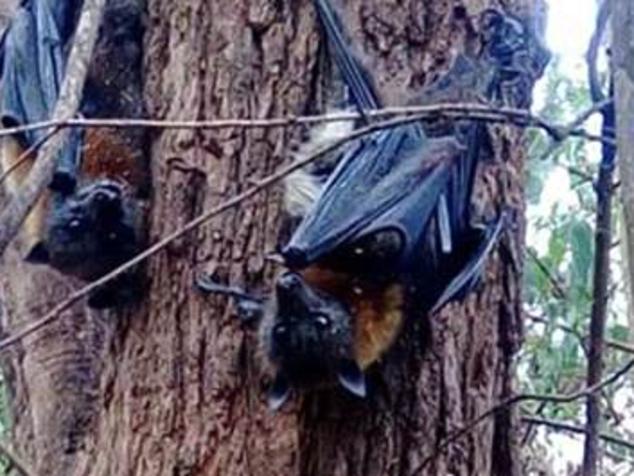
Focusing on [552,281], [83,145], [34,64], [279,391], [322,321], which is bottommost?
[279,391]

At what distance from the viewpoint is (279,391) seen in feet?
7.39

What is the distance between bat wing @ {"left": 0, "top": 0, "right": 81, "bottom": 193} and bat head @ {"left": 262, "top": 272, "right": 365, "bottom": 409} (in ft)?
1.71

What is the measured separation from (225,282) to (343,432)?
0.29 meters

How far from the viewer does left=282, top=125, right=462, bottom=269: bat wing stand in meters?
2.20

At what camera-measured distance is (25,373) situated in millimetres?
3131

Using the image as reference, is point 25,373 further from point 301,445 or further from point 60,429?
point 301,445

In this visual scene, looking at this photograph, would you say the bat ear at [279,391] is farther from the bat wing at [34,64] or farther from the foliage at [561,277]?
the foliage at [561,277]

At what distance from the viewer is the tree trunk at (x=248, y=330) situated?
7.59ft

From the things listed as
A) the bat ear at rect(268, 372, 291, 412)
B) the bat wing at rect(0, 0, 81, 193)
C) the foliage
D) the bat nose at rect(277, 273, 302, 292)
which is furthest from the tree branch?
the foliage

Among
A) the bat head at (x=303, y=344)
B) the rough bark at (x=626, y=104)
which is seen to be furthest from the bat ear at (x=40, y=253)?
the rough bark at (x=626, y=104)

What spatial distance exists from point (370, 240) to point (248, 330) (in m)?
0.23

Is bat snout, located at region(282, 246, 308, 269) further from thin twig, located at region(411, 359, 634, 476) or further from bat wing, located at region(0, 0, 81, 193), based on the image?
bat wing, located at region(0, 0, 81, 193)

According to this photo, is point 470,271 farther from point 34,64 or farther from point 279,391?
point 34,64

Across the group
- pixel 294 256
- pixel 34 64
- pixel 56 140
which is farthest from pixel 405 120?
pixel 34 64
